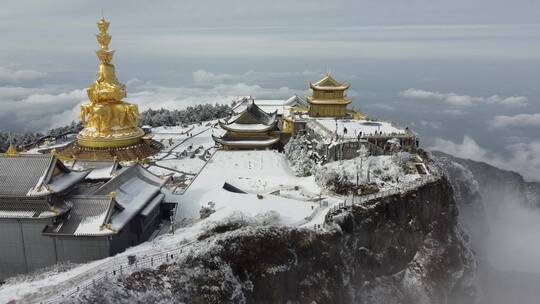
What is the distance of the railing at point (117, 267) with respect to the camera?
20569 mm

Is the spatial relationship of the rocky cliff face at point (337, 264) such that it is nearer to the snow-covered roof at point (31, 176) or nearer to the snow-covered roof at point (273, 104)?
the snow-covered roof at point (31, 176)

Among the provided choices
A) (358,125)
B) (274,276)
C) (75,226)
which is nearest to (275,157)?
(358,125)

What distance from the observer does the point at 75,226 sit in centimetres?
2538

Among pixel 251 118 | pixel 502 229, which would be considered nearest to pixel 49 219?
pixel 251 118

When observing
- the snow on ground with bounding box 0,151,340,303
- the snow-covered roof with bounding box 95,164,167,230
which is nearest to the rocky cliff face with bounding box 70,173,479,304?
the snow on ground with bounding box 0,151,340,303

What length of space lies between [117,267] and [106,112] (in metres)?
27.5

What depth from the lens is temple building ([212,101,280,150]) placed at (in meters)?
52.0

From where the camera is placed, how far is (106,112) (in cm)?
4703

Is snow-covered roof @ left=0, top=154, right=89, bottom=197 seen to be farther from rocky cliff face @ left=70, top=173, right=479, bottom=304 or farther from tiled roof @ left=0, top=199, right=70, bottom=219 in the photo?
rocky cliff face @ left=70, top=173, right=479, bottom=304

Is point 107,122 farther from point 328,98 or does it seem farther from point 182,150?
point 328,98

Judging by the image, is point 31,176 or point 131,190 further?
point 131,190

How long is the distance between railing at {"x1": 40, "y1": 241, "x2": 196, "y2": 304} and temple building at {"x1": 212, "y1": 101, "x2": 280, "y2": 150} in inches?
1034

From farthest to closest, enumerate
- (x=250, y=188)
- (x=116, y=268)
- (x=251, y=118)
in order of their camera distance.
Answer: (x=251, y=118)
(x=250, y=188)
(x=116, y=268)

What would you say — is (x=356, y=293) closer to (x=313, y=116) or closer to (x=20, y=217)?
(x=20, y=217)
